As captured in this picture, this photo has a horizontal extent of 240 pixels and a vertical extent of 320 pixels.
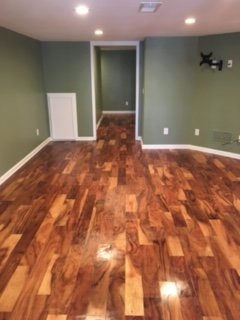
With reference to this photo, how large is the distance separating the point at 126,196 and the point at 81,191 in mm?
630

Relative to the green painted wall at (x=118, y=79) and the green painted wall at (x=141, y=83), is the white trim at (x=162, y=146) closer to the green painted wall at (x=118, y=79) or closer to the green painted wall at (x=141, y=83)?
the green painted wall at (x=141, y=83)

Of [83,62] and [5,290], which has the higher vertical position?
[83,62]

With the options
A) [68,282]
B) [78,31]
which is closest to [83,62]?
[78,31]

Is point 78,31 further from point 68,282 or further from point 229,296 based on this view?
point 229,296

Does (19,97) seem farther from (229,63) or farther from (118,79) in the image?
(118,79)

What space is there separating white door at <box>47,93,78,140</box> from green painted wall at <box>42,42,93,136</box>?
4.7 inches

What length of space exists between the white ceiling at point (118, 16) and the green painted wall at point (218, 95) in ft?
1.32

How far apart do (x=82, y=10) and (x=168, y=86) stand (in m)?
2.77

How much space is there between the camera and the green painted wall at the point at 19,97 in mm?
3986

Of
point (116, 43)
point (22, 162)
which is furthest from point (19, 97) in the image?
point (116, 43)

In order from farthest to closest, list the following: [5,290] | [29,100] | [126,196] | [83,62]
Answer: [83,62] → [29,100] → [126,196] → [5,290]

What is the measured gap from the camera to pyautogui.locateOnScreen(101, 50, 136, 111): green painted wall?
9188 mm

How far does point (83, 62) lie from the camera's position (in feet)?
19.1

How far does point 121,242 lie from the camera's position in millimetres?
2584
